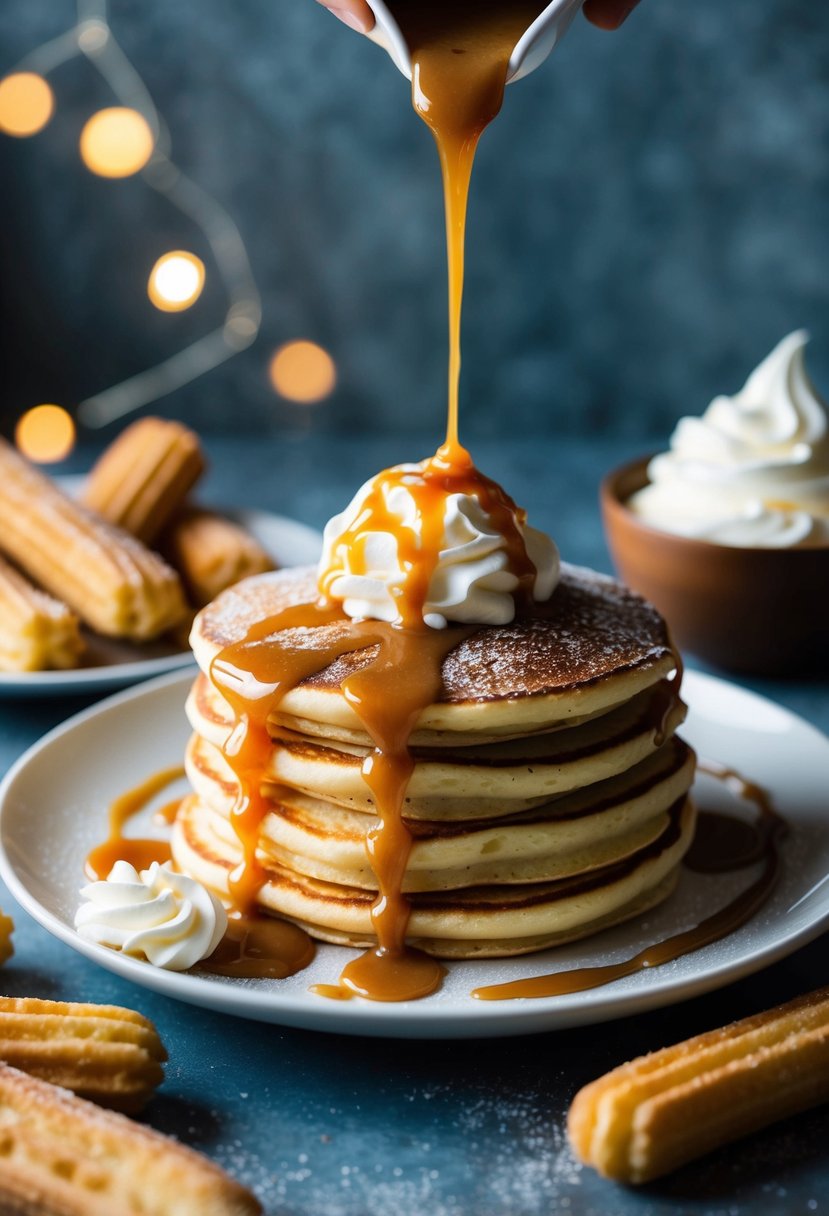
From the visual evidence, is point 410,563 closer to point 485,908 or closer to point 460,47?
point 485,908

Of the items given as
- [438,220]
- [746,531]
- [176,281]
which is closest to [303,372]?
[176,281]

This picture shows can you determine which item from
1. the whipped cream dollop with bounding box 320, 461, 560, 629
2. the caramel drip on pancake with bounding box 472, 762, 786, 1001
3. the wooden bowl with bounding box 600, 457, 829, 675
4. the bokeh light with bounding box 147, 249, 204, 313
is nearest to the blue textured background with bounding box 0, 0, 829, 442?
the bokeh light with bounding box 147, 249, 204, 313

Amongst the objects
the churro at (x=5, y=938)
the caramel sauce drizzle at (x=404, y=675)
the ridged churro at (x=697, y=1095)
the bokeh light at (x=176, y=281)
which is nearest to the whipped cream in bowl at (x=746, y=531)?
the caramel sauce drizzle at (x=404, y=675)

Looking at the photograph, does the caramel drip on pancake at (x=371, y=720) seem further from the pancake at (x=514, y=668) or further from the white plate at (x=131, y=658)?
the white plate at (x=131, y=658)

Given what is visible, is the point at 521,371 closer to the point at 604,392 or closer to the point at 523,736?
the point at 604,392

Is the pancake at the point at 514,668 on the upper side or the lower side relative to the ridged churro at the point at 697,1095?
upper

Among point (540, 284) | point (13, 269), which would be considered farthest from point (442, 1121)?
point (13, 269)
